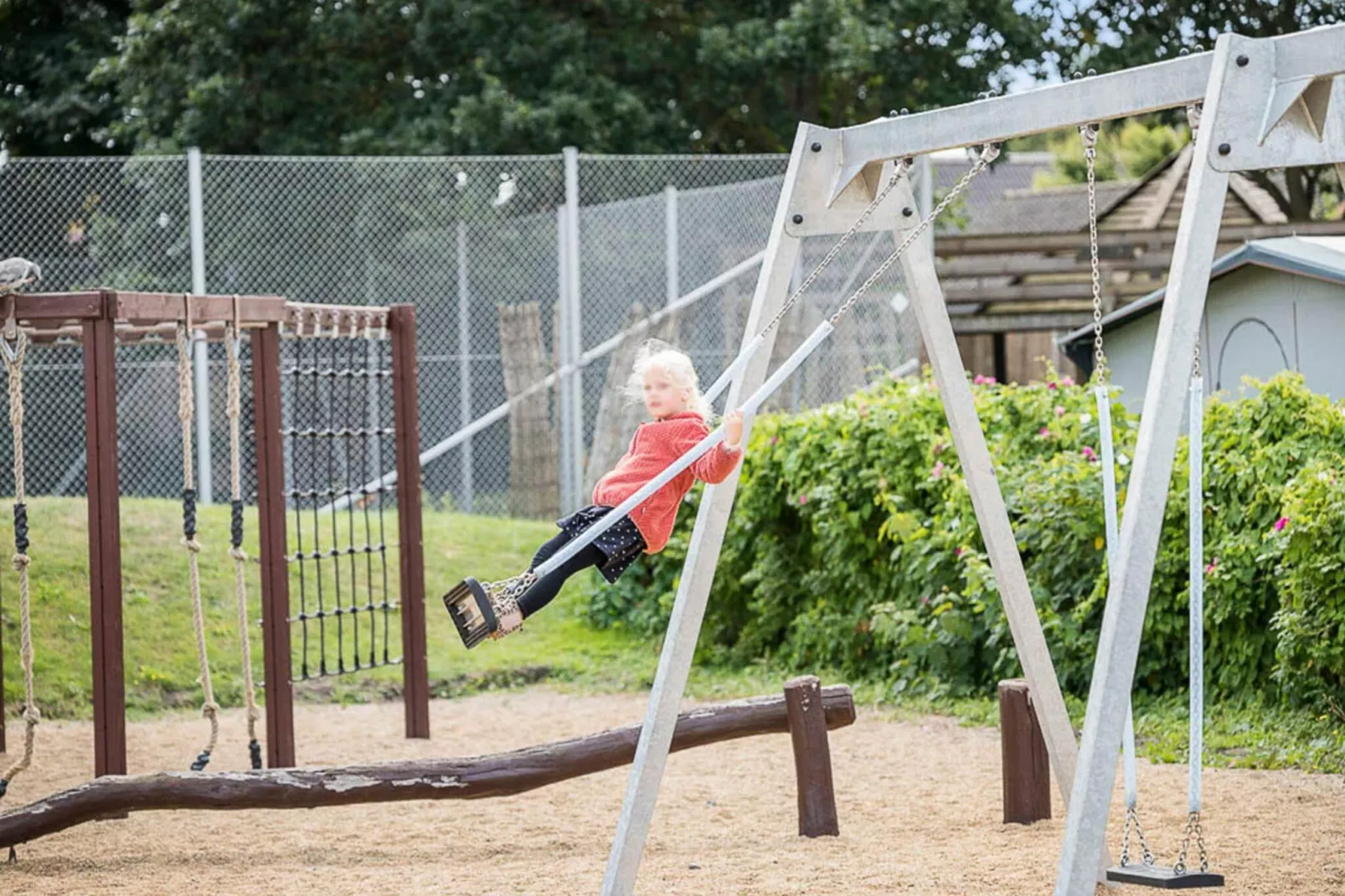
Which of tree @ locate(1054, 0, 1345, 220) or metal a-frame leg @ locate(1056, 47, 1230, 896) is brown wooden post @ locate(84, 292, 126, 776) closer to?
metal a-frame leg @ locate(1056, 47, 1230, 896)

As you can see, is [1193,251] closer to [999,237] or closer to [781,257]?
[781,257]

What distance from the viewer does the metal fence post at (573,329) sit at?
478 inches

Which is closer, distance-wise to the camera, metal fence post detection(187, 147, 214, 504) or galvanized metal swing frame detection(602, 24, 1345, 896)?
galvanized metal swing frame detection(602, 24, 1345, 896)

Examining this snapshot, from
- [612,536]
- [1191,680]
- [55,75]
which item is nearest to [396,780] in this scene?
[612,536]

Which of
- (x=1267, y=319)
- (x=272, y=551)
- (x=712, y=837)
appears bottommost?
(x=712, y=837)

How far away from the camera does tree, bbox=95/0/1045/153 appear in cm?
1623

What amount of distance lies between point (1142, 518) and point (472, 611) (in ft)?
5.77

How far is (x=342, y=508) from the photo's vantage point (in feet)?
41.0

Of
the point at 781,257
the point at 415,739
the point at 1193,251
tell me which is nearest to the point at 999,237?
the point at 415,739

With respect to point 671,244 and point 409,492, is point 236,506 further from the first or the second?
Result: point 671,244

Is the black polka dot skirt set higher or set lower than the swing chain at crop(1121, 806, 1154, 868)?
higher

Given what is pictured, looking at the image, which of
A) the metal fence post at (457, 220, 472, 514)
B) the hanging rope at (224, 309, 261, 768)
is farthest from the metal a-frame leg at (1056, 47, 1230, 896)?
the metal fence post at (457, 220, 472, 514)

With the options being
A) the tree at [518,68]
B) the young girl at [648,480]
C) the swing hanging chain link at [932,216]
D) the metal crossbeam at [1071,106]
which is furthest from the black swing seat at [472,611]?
the tree at [518,68]

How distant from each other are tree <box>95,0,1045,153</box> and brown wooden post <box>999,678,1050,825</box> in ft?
36.4
